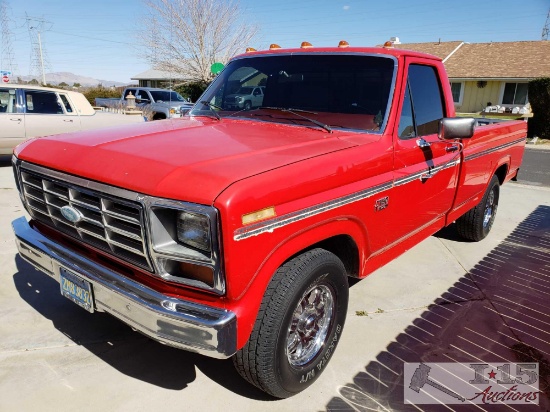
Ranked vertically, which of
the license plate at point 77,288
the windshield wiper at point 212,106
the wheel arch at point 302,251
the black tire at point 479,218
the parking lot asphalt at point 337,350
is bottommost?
the parking lot asphalt at point 337,350

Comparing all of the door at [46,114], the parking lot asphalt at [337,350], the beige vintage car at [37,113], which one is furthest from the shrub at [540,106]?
the door at [46,114]

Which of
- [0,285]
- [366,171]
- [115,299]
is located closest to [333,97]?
[366,171]

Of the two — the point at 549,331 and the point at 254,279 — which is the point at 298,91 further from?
the point at 549,331

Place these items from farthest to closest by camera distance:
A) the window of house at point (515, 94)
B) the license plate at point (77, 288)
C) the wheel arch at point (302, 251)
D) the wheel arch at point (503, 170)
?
the window of house at point (515, 94)
the wheel arch at point (503, 170)
the license plate at point (77, 288)
the wheel arch at point (302, 251)

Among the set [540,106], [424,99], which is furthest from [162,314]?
[540,106]

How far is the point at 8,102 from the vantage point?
8789 millimetres

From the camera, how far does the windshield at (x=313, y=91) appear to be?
3.15 meters

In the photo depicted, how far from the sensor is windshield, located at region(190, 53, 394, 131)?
3146 mm

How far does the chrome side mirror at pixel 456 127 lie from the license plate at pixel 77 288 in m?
2.63

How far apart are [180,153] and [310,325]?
4.41 feet

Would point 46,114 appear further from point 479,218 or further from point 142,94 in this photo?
point 479,218

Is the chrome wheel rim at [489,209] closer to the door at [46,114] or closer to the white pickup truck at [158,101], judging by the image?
the door at [46,114]

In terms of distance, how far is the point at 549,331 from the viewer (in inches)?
138

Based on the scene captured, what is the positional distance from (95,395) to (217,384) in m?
0.73
